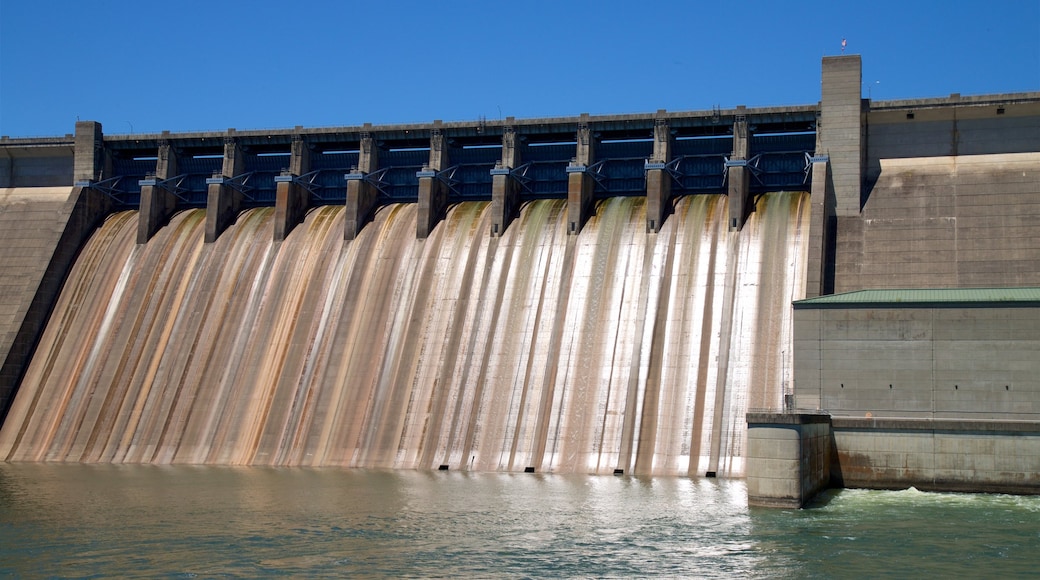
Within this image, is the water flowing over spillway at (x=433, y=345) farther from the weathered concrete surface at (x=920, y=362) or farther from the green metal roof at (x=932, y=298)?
the green metal roof at (x=932, y=298)

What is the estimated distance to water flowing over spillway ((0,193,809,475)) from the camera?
43.0 meters

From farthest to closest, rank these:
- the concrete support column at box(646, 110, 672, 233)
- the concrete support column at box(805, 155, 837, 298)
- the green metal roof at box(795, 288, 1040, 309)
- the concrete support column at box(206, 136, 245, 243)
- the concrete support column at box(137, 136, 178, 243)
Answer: the concrete support column at box(137, 136, 178, 243), the concrete support column at box(206, 136, 245, 243), the concrete support column at box(646, 110, 672, 233), the concrete support column at box(805, 155, 837, 298), the green metal roof at box(795, 288, 1040, 309)

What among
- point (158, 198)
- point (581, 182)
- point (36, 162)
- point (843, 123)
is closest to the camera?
point (843, 123)

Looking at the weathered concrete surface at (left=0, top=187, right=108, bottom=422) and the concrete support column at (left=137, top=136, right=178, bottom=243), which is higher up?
the concrete support column at (left=137, top=136, right=178, bottom=243)

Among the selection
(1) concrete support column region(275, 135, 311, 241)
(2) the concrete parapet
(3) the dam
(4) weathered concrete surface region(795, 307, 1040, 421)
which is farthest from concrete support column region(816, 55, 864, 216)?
(1) concrete support column region(275, 135, 311, 241)

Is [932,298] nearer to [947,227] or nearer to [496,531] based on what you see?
[947,227]

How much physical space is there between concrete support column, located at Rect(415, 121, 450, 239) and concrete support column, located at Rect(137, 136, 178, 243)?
44.0 ft

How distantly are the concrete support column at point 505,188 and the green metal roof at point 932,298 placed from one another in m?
17.4

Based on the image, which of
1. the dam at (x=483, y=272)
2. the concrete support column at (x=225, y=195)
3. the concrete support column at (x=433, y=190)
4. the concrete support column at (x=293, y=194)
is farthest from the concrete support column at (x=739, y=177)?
the concrete support column at (x=225, y=195)

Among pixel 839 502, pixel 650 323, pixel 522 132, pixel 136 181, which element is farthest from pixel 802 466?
pixel 136 181

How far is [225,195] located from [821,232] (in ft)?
92.2

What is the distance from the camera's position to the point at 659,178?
4931cm

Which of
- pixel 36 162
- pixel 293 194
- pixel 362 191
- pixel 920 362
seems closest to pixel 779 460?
pixel 920 362

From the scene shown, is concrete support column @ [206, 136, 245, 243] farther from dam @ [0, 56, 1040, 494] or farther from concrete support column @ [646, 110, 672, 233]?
concrete support column @ [646, 110, 672, 233]
